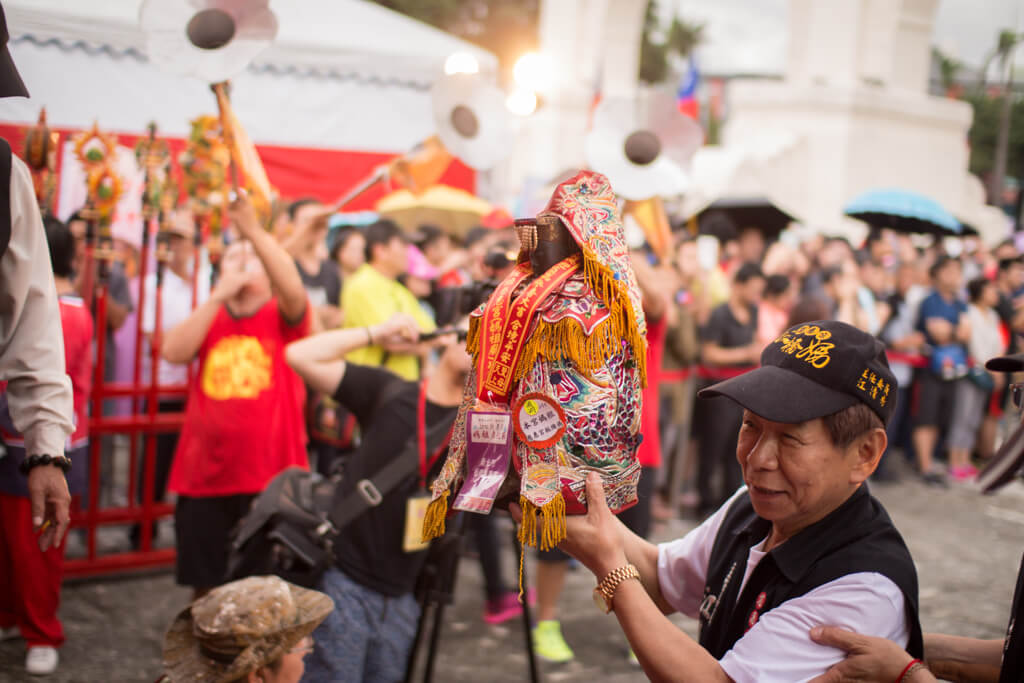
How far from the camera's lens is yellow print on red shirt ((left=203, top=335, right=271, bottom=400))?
3889 mm

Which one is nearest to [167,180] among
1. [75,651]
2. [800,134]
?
[75,651]

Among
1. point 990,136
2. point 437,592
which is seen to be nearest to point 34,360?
point 437,592

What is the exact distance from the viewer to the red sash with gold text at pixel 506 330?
178cm

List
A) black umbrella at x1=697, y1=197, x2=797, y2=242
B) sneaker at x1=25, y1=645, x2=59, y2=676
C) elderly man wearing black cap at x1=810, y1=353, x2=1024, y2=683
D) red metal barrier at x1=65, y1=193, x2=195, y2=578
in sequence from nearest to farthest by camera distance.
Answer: elderly man wearing black cap at x1=810, y1=353, x2=1024, y2=683, sneaker at x1=25, y1=645, x2=59, y2=676, red metal barrier at x1=65, y1=193, x2=195, y2=578, black umbrella at x1=697, y1=197, x2=797, y2=242

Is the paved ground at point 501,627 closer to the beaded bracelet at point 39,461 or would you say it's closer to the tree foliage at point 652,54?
the beaded bracelet at point 39,461

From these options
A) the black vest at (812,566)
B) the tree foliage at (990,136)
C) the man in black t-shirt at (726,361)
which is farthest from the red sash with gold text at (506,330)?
the tree foliage at (990,136)

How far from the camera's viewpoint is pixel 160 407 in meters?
5.01

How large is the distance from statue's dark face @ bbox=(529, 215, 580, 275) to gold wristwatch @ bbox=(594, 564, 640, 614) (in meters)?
0.63

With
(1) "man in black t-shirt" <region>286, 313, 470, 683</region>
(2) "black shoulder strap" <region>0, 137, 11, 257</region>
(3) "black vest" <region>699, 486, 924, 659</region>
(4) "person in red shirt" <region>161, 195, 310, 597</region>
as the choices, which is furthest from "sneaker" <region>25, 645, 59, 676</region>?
(3) "black vest" <region>699, 486, 924, 659</region>

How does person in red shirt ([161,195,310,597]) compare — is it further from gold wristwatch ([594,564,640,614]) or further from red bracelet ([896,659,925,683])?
red bracelet ([896,659,925,683])

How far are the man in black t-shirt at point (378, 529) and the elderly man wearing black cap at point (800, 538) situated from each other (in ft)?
3.62

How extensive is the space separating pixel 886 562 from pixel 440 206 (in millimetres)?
6400

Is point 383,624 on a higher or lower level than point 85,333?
lower

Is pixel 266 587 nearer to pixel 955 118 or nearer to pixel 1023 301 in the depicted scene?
pixel 1023 301
